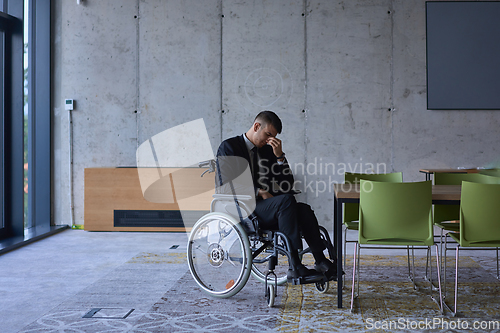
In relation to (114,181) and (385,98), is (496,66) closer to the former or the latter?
(385,98)

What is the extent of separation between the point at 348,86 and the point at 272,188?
10.1ft

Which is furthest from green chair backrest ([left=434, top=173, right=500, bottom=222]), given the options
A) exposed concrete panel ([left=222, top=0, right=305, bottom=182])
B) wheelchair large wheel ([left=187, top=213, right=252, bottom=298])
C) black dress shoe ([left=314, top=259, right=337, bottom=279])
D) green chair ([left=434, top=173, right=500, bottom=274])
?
exposed concrete panel ([left=222, top=0, right=305, bottom=182])

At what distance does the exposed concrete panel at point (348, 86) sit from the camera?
565 cm

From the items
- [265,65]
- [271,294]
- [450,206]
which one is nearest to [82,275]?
[271,294]

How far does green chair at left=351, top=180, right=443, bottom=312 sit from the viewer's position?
2.63 meters

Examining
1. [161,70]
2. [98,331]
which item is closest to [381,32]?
[161,70]

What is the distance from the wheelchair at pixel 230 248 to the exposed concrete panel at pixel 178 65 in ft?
9.90

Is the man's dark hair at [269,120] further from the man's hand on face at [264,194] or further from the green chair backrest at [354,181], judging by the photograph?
the green chair backrest at [354,181]

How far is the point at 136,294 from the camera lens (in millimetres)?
2969

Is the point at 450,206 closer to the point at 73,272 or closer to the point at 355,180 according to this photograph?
the point at 355,180

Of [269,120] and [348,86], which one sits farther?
[348,86]

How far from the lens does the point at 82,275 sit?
3.48 meters

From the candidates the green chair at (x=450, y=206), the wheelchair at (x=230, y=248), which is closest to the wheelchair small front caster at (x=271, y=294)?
the wheelchair at (x=230, y=248)

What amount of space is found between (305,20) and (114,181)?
3306mm
